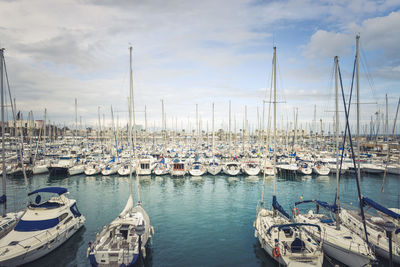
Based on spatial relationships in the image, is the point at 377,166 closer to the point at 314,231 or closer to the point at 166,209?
the point at 314,231

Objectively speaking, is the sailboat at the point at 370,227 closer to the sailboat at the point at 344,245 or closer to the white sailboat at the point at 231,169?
the sailboat at the point at 344,245

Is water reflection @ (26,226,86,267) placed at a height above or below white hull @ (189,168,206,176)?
below

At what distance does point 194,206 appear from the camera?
102ft

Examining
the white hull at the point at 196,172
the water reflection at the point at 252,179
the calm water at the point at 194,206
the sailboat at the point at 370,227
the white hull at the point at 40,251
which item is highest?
the sailboat at the point at 370,227

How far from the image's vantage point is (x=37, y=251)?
54.3ft

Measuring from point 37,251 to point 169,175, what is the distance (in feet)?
116

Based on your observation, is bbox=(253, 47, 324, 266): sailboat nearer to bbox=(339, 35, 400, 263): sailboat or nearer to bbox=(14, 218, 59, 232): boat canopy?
bbox=(339, 35, 400, 263): sailboat

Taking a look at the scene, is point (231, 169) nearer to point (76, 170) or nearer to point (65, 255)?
point (76, 170)

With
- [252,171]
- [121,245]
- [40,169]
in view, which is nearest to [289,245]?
[121,245]

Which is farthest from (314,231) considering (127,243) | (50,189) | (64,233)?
(50,189)

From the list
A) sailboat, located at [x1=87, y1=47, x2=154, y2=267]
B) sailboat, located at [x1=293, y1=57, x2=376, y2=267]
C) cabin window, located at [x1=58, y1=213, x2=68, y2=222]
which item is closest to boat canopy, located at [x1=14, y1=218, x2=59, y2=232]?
cabin window, located at [x1=58, y1=213, x2=68, y2=222]

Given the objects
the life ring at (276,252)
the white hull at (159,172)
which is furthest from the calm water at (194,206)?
the life ring at (276,252)

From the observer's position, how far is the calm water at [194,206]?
18.3 meters

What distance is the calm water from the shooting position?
18281mm
